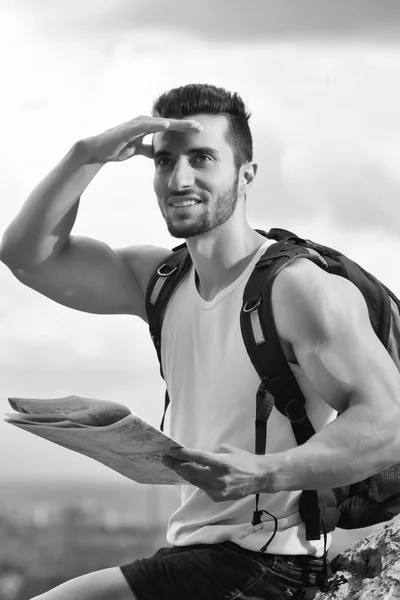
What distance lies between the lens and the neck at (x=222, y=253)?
196 inches

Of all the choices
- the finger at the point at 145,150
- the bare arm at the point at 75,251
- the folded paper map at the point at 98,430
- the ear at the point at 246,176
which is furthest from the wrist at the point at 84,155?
the folded paper map at the point at 98,430

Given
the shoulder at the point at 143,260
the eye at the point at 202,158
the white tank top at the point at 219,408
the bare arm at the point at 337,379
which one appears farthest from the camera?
the shoulder at the point at 143,260

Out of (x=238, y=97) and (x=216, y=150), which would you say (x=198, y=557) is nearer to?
(x=216, y=150)

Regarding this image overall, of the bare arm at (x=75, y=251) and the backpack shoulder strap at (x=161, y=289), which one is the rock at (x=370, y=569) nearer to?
the backpack shoulder strap at (x=161, y=289)

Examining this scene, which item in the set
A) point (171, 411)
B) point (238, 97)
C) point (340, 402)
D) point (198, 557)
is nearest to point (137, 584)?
point (198, 557)

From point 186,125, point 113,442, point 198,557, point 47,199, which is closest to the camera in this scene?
point 113,442

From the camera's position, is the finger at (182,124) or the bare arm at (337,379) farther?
the finger at (182,124)

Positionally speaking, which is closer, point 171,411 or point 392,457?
point 392,457

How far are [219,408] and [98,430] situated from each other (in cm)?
114

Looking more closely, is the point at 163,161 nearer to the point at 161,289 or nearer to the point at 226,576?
the point at 161,289

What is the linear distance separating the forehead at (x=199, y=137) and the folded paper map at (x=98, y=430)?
1709 mm

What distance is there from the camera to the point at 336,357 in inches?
165

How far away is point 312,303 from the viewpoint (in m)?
4.34

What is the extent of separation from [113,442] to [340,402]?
104 centimetres
